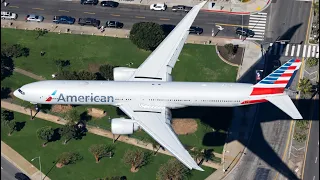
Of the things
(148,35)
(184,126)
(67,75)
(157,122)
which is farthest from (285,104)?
(67,75)

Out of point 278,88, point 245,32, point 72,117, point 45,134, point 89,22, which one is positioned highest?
point 89,22

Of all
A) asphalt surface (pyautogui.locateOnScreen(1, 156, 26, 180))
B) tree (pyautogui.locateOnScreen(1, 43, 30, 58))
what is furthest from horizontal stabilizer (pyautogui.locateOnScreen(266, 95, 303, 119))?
tree (pyautogui.locateOnScreen(1, 43, 30, 58))

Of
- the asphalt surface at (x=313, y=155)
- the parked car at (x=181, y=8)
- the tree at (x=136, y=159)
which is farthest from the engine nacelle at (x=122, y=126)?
the parked car at (x=181, y=8)

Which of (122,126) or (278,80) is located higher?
(278,80)

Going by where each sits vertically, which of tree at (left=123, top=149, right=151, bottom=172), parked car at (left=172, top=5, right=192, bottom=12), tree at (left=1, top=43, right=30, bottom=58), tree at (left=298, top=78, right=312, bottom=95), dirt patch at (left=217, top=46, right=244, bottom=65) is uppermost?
parked car at (left=172, top=5, right=192, bottom=12)

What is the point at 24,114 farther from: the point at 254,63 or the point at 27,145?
the point at 254,63

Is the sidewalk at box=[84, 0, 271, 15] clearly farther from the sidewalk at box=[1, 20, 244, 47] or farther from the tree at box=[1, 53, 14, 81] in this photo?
the tree at box=[1, 53, 14, 81]

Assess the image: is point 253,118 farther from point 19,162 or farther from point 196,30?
point 19,162
